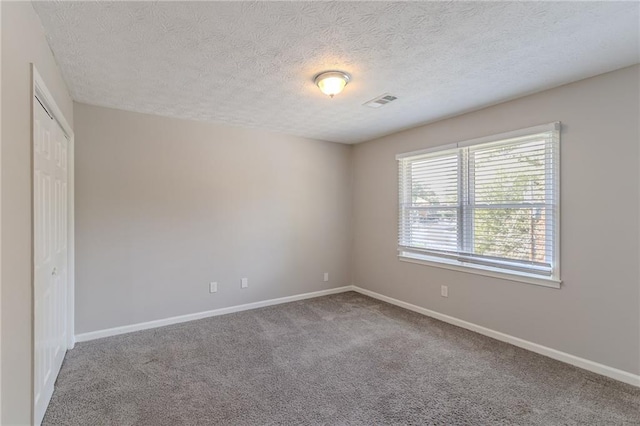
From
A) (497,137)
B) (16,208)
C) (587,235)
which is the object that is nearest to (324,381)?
(16,208)

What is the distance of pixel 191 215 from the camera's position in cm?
377

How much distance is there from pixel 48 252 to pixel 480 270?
3887mm

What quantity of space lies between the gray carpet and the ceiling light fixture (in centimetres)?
237

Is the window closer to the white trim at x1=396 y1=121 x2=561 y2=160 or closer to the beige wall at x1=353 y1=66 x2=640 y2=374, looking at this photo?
the white trim at x1=396 y1=121 x2=561 y2=160

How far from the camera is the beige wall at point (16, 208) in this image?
4.35ft

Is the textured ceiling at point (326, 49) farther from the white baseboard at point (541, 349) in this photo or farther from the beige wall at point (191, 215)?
the white baseboard at point (541, 349)

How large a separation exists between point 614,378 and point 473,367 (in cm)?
103

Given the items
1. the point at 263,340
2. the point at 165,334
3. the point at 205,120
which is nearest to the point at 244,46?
the point at 205,120

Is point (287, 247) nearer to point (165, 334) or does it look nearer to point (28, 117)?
point (165, 334)

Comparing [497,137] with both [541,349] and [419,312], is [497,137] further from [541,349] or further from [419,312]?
[419,312]

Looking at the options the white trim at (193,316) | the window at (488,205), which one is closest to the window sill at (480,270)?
the window at (488,205)

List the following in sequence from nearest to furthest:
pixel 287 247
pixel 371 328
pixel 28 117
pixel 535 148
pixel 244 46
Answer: pixel 28 117, pixel 244 46, pixel 535 148, pixel 371 328, pixel 287 247

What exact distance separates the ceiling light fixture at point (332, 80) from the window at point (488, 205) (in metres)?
1.75

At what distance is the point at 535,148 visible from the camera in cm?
292
